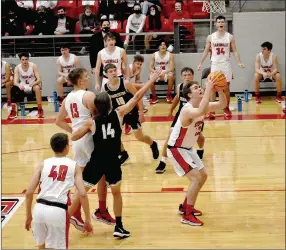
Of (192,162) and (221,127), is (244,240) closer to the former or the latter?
(192,162)

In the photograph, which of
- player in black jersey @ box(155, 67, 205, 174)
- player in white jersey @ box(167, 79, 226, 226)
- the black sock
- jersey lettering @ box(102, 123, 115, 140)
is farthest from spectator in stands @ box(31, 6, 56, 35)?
the black sock

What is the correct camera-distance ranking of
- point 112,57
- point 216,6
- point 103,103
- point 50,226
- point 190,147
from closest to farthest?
1. point 50,226
2. point 103,103
3. point 190,147
4. point 112,57
5. point 216,6

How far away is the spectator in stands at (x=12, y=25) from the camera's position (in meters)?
16.7

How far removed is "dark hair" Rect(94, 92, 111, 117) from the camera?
679 centimetres

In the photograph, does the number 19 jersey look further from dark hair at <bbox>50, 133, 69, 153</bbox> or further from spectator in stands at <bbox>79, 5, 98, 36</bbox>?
A: spectator in stands at <bbox>79, 5, 98, 36</bbox>

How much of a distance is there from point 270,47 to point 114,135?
888cm

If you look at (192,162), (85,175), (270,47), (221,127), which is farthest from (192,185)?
(270,47)

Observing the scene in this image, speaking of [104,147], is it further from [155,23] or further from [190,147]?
[155,23]

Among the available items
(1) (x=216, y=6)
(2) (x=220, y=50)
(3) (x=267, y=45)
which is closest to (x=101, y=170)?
(2) (x=220, y=50)

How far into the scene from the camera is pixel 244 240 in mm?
6918

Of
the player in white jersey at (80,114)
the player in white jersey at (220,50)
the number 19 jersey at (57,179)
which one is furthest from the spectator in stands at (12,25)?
the number 19 jersey at (57,179)

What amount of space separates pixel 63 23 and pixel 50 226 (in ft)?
38.2

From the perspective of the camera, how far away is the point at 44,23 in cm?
1672

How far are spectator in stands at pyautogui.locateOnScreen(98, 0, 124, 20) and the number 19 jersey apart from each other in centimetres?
1117
